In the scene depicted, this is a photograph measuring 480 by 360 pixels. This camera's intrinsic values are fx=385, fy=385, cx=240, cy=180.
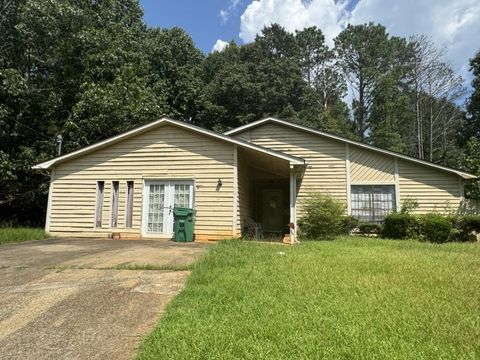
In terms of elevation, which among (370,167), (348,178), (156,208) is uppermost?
(370,167)

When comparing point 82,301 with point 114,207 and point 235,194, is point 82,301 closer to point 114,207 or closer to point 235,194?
point 235,194

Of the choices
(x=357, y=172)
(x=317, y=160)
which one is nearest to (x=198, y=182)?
(x=317, y=160)

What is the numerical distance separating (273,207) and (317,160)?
11.3ft

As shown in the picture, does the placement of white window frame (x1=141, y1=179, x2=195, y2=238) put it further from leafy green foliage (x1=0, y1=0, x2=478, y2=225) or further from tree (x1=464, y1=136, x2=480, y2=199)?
tree (x1=464, y1=136, x2=480, y2=199)

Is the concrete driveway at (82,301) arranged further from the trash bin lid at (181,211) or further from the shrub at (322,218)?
the shrub at (322,218)

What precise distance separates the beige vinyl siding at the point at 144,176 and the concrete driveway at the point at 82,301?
399 centimetres

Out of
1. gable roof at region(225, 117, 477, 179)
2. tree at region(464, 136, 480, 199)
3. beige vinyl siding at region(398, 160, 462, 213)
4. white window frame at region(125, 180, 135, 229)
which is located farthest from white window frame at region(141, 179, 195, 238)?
tree at region(464, 136, 480, 199)

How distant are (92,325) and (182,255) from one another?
400cm

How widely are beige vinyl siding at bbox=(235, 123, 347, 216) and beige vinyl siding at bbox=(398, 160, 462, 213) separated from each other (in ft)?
7.64

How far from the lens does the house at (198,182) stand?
1228cm

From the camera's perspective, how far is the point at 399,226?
13.2 meters

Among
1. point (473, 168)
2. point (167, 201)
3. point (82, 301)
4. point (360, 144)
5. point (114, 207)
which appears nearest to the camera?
point (82, 301)

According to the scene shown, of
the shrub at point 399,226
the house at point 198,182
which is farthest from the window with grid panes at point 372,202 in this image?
the shrub at point 399,226

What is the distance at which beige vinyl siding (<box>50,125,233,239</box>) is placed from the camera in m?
12.2
